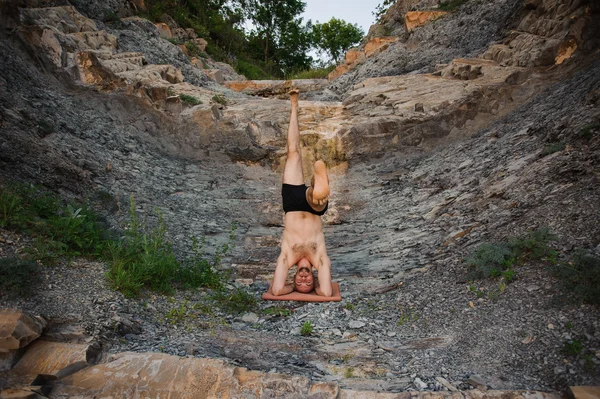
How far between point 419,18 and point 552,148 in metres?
12.4

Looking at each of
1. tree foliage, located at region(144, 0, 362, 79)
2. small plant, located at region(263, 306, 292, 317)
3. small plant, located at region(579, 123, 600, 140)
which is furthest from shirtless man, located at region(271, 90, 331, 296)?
tree foliage, located at region(144, 0, 362, 79)

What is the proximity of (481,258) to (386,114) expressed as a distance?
6612mm

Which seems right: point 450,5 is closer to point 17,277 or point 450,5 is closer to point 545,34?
point 545,34

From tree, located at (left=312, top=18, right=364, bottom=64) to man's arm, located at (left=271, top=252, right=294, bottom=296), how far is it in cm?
3026

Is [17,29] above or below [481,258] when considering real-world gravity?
above

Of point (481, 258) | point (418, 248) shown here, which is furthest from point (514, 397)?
point (418, 248)

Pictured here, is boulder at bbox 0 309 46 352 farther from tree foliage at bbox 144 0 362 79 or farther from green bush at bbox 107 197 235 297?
tree foliage at bbox 144 0 362 79

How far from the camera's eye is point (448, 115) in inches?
367

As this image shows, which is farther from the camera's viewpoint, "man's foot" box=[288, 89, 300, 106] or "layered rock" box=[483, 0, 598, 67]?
"layered rock" box=[483, 0, 598, 67]

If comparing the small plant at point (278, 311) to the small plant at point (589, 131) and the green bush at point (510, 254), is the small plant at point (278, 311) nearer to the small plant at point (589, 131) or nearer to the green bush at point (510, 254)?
the green bush at point (510, 254)

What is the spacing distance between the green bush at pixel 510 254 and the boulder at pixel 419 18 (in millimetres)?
13599

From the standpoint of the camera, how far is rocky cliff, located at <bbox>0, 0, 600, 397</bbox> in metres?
3.18

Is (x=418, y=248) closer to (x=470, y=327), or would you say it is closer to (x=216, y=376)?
(x=470, y=327)

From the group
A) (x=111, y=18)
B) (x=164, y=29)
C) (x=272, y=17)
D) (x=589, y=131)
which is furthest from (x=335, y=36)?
(x=589, y=131)
